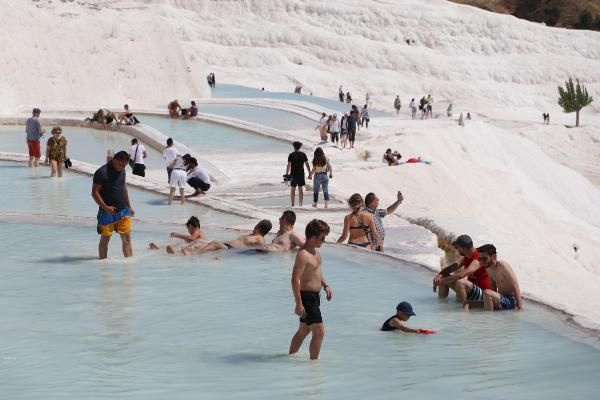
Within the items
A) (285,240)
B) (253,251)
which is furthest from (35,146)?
(285,240)

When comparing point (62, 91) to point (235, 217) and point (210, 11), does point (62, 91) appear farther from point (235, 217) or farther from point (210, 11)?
point (210, 11)

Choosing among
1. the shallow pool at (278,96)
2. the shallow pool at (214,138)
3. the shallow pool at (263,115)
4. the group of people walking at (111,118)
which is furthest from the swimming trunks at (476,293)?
the shallow pool at (278,96)

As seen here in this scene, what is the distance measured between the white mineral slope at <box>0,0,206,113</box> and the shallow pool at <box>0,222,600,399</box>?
21667 mm

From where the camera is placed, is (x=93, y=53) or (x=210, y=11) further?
(x=210, y=11)

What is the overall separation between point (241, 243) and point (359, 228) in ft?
4.56

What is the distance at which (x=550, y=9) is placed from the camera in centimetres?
11131

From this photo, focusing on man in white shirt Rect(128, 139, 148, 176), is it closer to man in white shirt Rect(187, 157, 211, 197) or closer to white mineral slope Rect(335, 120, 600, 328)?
man in white shirt Rect(187, 157, 211, 197)

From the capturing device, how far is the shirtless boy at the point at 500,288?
10289 mm

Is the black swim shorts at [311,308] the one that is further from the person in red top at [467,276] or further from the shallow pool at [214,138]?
the shallow pool at [214,138]

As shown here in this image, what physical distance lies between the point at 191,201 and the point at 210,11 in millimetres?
60649

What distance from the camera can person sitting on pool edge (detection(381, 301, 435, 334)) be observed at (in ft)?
30.7

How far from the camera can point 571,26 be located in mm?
108312

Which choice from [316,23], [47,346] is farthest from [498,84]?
[47,346]

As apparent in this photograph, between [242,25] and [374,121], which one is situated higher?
[242,25]
